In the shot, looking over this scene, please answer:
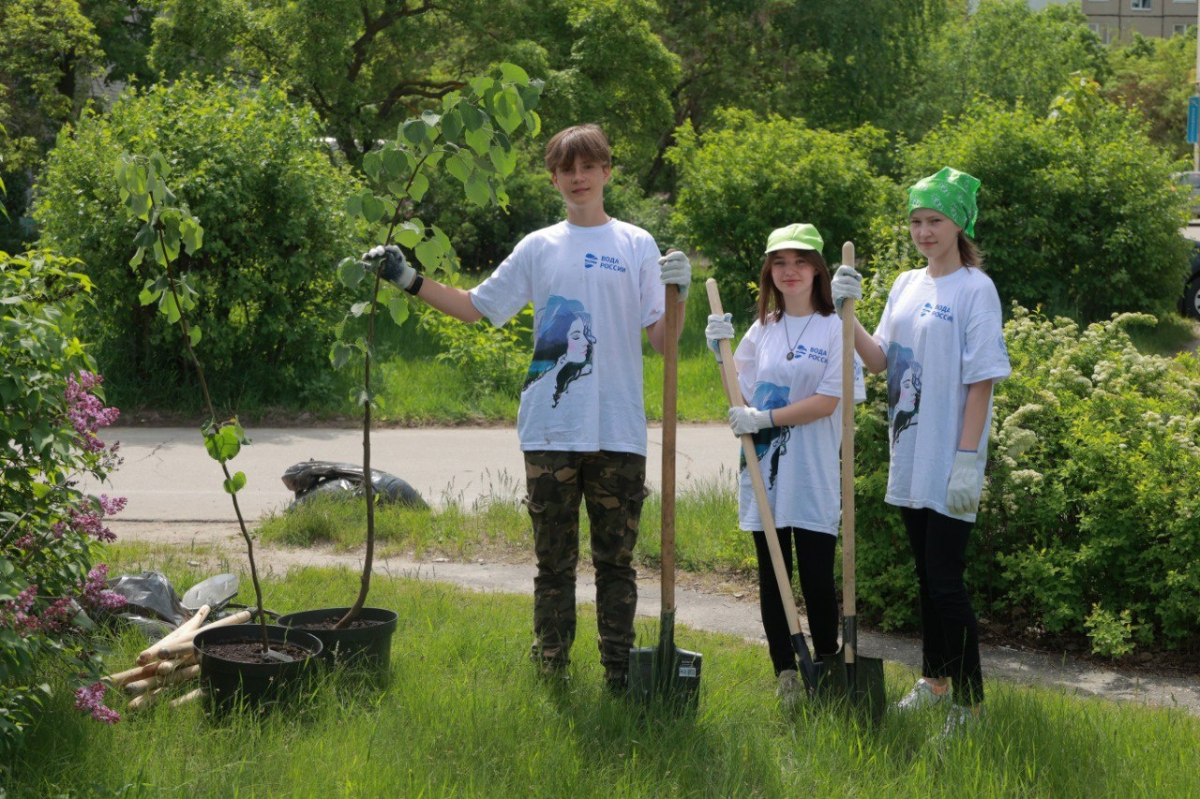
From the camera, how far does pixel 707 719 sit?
4.20 m

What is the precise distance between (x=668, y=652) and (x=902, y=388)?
4.07 feet

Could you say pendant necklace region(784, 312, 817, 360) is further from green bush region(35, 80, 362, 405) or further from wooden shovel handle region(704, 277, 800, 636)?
green bush region(35, 80, 362, 405)

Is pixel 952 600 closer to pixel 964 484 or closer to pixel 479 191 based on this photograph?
pixel 964 484

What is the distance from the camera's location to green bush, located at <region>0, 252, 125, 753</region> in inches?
133

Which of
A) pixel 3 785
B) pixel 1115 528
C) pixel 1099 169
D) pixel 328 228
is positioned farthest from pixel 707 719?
pixel 1099 169

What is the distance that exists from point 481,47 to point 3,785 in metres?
17.3

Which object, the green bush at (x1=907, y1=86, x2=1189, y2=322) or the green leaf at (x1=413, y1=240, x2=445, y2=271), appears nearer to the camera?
the green leaf at (x1=413, y1=240, x2=445, y2=271)

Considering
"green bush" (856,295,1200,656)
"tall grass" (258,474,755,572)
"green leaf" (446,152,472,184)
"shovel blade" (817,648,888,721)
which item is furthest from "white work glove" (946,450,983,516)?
"tall grass" (258,474,755,572)

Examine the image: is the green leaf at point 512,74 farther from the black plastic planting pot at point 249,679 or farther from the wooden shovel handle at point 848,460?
the black plastic planting pot at point 249,679

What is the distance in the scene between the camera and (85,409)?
13.3ft

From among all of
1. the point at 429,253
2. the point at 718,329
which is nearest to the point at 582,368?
the point at 718,329

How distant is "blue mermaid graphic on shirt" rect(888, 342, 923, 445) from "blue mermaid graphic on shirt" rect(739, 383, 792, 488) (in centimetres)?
38

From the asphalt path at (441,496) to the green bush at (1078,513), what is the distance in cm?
24

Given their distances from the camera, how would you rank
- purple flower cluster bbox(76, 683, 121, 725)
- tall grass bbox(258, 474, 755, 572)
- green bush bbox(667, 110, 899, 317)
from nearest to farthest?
purple flower cluster bbox(76, 683, 121, 725)
tall grass bbox(258, 474, 755, 572)
green bush bbox(667, 110, 899, 317)
